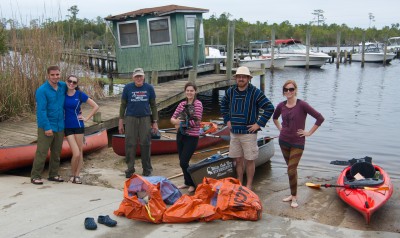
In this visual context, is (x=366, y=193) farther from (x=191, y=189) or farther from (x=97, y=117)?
(x=97, y=117)

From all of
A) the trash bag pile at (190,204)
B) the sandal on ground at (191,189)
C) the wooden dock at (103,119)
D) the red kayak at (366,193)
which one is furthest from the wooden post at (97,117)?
the red kayak at (366,193)

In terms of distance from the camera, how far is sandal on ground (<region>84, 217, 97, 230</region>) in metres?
4.62

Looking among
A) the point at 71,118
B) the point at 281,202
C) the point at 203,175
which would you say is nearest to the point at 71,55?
the point at 71,118

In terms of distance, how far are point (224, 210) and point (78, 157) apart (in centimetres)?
272

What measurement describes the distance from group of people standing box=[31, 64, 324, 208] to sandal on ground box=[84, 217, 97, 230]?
6.55ft

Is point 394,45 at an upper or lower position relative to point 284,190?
upper

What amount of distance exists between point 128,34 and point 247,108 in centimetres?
1312

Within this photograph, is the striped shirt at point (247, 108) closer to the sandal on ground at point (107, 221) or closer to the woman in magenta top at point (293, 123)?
the woman in magenta top at point (293, 123)

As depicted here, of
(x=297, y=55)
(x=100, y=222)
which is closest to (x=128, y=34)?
(x=100, y=222)

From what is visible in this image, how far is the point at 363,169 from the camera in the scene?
6.94 metres

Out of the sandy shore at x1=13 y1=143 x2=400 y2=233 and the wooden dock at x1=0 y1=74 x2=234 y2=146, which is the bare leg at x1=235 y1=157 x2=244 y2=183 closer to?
the sandy shore at x1=13 y1=143 x2=400 y2=233

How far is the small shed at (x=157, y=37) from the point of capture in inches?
679

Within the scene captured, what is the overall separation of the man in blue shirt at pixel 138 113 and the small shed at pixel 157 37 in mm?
10599

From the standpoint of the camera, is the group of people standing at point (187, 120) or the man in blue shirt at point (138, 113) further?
the man in blue shirt at point (138, 113)
